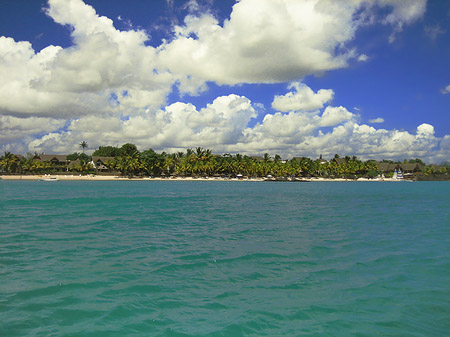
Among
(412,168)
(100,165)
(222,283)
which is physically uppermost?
(412,168)

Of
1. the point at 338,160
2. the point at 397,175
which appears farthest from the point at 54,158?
the point at 397,175

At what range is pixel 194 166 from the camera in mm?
123875

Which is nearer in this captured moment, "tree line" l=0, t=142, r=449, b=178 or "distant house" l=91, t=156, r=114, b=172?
"tree line" l=0, t=142, r=449, b=178

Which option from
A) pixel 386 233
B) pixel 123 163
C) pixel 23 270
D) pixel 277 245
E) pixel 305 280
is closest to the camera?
pixel 305 280

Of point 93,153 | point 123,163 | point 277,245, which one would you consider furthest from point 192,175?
point 277,245

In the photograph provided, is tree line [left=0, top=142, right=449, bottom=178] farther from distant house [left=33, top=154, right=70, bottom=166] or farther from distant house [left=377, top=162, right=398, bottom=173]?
distant house [left=377, top=162, right=398, bottom=173]

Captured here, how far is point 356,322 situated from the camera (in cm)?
712

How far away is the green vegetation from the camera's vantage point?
12100 cm

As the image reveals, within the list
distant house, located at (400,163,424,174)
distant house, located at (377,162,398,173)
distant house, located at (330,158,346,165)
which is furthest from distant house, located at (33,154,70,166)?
distant house, located at (400,163,424,174)

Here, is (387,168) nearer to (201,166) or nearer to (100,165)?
(201,166)

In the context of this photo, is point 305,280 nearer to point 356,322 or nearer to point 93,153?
point 356,322

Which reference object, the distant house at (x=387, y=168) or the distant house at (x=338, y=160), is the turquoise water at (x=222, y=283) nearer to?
the distant house at (x=338, y=160)

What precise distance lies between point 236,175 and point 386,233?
11609 cm

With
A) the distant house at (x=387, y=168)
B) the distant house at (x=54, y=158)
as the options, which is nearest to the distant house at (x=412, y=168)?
the distant house at (x=387, y=168)
